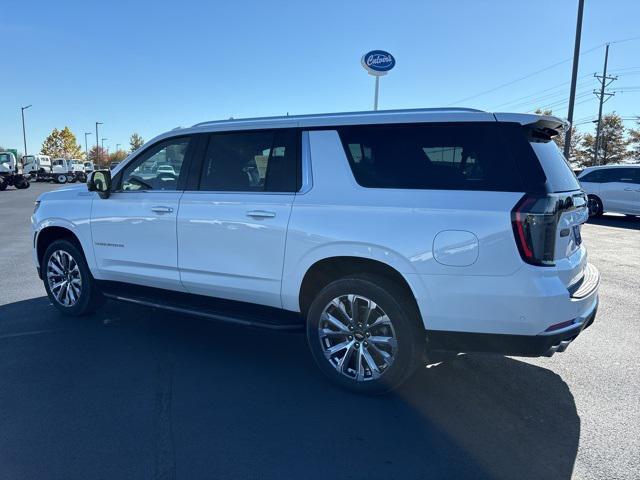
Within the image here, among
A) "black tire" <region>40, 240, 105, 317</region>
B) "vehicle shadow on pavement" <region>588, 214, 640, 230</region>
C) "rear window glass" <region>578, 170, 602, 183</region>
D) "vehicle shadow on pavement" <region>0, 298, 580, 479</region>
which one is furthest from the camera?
"rear window glass" <region>578, 170, 602, 183</region>

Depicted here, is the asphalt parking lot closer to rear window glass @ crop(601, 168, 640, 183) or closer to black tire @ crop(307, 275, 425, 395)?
black tire @ crop(307, 275, 425, 395)

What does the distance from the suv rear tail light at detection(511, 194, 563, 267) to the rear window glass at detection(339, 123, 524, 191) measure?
0.14 m

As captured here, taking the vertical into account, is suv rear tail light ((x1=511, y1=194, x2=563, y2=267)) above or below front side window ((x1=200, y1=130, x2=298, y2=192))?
below

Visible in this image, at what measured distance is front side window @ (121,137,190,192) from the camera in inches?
177

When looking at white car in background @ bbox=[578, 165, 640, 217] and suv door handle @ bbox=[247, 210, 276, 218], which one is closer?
suv door handle @ bbox=[247, 210, 276, 218]

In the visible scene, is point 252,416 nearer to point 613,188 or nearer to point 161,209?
point 161,209

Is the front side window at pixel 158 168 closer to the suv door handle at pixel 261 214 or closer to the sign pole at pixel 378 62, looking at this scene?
the suv door handle at pixel 261 214

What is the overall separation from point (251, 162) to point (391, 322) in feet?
5.67

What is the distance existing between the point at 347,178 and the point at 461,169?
79cm

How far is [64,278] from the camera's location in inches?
207

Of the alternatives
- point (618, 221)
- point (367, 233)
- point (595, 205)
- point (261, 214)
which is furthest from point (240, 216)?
point (618, 221)

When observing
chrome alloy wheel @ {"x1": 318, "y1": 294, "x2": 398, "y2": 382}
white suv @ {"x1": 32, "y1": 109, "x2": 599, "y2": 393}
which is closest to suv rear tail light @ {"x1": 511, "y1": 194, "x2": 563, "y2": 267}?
white suv @ {"x1": 32, "y1": 109, "x2": 599, "y2": 393}

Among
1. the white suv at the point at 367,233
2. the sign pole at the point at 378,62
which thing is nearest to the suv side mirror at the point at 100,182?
the white suv at the point at 367,233

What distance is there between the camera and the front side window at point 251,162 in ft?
12.7
